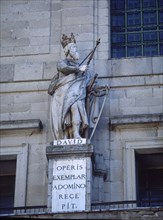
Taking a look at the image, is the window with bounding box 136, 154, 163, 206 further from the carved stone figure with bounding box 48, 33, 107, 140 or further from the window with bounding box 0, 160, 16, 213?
the window with bounding box 0, 160, 16, 213

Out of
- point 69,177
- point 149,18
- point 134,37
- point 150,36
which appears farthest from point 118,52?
point 69,177

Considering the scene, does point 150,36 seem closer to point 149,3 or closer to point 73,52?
point 149,3

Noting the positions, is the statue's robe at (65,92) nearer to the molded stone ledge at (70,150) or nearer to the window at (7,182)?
the molded stone ledge at (70,150)

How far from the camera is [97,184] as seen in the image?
19.3m

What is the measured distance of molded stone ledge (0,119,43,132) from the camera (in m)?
20.4

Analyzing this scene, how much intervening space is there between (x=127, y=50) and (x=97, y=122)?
2.77 metres

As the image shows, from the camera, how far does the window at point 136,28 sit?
21.8 metres

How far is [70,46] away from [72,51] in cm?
15

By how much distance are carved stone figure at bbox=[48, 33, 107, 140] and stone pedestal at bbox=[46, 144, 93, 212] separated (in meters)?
0.64

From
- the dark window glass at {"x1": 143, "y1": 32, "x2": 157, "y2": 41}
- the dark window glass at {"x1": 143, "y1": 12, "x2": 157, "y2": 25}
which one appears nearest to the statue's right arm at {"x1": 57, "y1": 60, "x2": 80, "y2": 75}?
the dark window glass at {"x1": 143, "y1": 32, "x2": 157, "y2": 41}

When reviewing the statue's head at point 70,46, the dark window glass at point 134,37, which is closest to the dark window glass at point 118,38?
the dark window glass at point 134,37

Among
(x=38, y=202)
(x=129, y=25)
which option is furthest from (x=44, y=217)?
(x=129, y=25)

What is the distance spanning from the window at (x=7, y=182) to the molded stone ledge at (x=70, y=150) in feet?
7.41

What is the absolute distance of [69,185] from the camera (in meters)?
18.5
